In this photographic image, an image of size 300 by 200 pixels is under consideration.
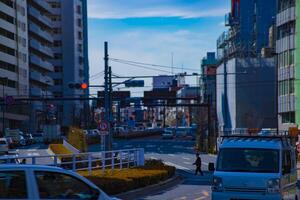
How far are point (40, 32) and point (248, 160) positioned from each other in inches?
4161

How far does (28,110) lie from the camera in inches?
4306

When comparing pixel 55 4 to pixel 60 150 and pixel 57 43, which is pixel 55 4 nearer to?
pixel 57 43

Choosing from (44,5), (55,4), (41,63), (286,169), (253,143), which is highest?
(55,4)

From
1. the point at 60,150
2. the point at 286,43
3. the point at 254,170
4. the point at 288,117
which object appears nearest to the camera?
the point at 254,170

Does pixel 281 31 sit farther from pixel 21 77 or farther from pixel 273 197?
pixel 273 197

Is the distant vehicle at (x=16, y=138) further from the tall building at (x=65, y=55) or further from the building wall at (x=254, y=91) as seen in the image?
the tall building at (x=65, y=55)

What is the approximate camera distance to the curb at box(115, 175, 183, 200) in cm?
2227

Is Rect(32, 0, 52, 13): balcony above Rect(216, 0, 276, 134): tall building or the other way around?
above

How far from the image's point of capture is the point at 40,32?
11838cm

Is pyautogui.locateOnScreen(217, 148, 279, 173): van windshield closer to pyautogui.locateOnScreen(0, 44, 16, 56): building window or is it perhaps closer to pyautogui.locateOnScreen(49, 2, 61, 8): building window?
pyautogui.locateOnScreen(0, 44, 16, 56): building window

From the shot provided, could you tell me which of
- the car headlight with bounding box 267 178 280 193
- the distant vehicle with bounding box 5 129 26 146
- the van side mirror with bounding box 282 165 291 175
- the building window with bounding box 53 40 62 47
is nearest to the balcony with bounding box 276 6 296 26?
the distant vehicle with bounding box 5 129 26 146

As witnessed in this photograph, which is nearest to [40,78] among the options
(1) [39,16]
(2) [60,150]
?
(1) [39,16]

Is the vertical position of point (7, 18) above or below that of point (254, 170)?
above

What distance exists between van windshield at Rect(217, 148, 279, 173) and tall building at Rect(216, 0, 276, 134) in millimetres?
65404
